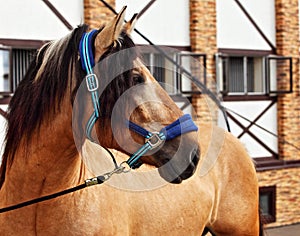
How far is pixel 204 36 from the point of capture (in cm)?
1059

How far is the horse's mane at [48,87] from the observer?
329 centimetres

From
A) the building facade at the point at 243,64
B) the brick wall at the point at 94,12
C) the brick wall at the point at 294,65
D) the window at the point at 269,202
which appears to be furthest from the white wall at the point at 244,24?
the window at the point at 269,202

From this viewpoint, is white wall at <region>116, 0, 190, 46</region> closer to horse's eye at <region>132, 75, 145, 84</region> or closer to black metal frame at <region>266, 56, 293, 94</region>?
black metal frame at <region>266, 56, 293, 94</region>

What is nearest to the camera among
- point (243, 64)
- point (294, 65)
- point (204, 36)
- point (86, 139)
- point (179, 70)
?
point (86, 139)

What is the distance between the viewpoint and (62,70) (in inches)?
134

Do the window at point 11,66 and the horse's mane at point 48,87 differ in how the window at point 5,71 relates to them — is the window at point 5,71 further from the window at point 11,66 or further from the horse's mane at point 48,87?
the horse's mane at point 48,87

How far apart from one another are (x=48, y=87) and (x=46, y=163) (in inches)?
15.6

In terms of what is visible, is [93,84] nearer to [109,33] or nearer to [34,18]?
[109,33]

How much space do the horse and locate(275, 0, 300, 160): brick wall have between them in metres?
7.77

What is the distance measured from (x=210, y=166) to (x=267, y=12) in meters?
6.98

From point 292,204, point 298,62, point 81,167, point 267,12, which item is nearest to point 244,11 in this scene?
point 267,12

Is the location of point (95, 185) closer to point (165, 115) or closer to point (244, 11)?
point (165, 115)

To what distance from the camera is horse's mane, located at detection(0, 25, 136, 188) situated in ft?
10.8

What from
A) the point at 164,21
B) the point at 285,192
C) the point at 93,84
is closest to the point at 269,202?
the point at 285,192
